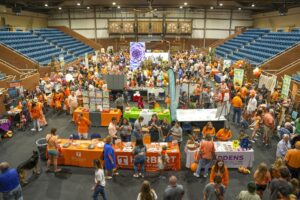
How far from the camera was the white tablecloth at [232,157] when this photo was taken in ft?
26.9

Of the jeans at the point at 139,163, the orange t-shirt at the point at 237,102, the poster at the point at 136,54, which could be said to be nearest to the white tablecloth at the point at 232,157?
the jeans at the point at 139,163

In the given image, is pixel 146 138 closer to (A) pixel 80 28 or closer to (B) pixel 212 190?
(B) pixel 212 190

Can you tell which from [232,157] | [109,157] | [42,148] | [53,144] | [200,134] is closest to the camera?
[109,157]

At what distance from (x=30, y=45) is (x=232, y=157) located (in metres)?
23.2

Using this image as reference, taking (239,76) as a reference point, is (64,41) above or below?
above

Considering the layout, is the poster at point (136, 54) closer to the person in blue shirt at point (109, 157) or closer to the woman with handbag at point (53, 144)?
the woman with handbag at point (53, 144)

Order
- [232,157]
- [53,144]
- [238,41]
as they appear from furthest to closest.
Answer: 1. [238,41]
2. [232,157]
3. [53,144]

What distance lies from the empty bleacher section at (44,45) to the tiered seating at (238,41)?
1692 centimetres

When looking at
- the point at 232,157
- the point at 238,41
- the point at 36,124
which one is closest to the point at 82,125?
the point at 36,124

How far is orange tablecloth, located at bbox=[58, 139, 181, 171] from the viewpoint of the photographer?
8211 mm

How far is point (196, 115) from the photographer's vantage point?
11203 millimetres

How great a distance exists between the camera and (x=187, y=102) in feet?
43.4

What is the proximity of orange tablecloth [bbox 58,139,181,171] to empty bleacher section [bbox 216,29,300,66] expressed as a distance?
15.4 meters

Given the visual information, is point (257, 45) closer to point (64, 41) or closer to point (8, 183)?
point (64, 41)
